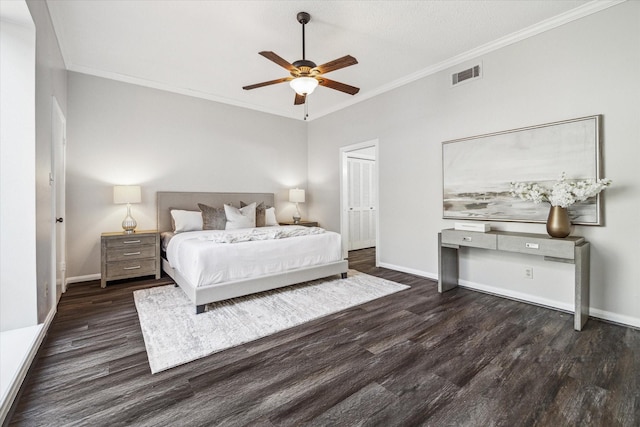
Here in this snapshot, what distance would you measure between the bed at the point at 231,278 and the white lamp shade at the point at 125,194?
0.46m

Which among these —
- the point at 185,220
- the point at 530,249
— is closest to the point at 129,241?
the point at 185,220

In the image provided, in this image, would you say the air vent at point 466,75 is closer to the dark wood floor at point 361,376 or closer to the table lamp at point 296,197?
the dark wood floor at point 361,376

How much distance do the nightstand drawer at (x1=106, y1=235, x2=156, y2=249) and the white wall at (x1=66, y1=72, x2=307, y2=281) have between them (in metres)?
0.54

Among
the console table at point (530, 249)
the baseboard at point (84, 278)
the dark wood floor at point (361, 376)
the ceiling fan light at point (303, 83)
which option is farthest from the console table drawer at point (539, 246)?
the baseboard at point (84, 278)

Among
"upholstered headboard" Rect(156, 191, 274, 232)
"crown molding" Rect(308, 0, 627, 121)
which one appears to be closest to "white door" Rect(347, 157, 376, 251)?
"crown molding" Rect(308, 0, 627, 121)

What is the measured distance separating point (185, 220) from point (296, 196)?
2147 mm

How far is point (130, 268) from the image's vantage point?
3.90 meters

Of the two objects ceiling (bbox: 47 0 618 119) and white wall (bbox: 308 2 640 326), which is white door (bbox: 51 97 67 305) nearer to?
ceiling (bbox: 47 0 618 119)

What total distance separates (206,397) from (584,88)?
4.11 metres

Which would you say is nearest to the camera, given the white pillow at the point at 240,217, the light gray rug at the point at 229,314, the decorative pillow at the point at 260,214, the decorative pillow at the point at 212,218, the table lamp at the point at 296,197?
the light gray rug at the point at 229,314

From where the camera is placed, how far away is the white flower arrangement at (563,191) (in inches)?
99.2

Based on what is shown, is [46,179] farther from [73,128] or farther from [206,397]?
[206,397]

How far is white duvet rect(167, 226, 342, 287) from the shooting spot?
2.91m

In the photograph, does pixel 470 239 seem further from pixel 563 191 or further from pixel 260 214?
pixel 260 214
